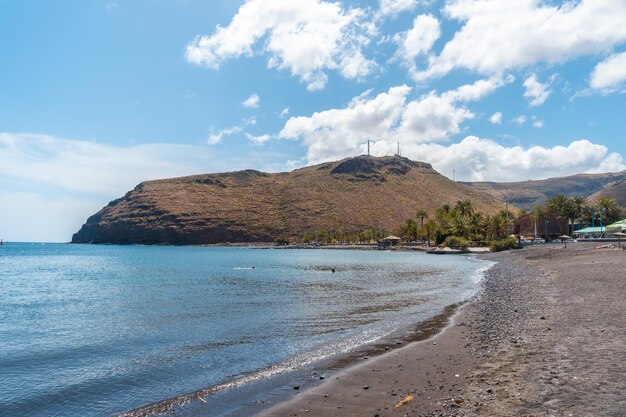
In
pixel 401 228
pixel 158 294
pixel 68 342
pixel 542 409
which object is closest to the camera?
pixel 542 409

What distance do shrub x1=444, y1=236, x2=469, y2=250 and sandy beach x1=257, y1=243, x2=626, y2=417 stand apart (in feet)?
330

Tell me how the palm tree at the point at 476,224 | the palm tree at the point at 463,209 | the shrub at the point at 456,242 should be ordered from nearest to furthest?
1. the shrub at the point at 456,242
2. the palm tree at the point at 476,224
3. the palm tree at the point at 463,209

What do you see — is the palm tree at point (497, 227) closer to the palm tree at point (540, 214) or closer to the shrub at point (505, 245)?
the palm tree at point (540, 214)

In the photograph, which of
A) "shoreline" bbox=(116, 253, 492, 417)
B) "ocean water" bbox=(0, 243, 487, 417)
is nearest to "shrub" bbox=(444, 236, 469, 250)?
"ocean water" bbox=(0, 243, 487, 417)

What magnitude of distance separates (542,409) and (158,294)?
3195 cm

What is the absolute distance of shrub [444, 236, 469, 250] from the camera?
4538 inches

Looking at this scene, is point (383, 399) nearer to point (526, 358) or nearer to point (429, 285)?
point (526, 358)

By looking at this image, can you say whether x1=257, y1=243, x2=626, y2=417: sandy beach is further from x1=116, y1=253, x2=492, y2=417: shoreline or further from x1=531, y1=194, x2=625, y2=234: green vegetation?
x1=531, y1=194, x2=625, y2=234: green vegetation

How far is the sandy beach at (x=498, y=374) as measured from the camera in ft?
27.0

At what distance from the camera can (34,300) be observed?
32219 mm

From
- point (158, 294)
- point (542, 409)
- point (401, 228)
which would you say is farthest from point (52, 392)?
point (401, 228)

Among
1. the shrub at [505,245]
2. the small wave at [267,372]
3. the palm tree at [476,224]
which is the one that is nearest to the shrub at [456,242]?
the shrub at [505,245]

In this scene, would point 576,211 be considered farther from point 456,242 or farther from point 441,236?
point 456,242

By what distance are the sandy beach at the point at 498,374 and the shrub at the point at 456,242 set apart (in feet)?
330
